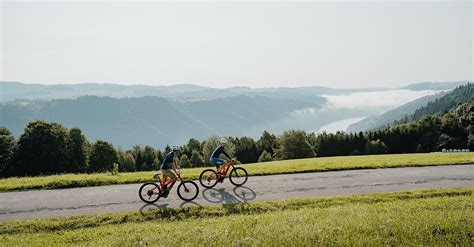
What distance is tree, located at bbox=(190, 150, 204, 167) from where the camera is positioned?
370 feet

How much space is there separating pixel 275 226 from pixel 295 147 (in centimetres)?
8537

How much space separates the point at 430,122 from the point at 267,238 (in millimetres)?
102528

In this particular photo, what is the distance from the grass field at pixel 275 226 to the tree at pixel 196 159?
322ft

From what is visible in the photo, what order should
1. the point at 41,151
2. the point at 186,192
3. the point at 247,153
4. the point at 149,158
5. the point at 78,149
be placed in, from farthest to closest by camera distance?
the point at 149,158, the point at 247,153, the point at 78,149, the point at 41,151, the point at 186,192

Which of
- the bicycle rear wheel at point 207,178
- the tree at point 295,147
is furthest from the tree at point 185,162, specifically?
the bicycle rear wheel at point 207,178

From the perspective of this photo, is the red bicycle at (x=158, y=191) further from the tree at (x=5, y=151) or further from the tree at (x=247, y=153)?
the tree at (x=247, y=153)

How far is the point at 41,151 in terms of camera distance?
182 ft

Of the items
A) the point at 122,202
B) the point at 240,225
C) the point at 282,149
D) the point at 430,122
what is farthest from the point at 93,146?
the point at 430,122

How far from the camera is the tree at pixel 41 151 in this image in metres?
54.4

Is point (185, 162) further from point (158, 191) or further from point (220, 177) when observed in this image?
point (158, 191)

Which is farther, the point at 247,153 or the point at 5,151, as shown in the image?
the point at 247,153

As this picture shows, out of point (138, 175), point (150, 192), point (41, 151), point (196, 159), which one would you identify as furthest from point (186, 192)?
point (196, 159)

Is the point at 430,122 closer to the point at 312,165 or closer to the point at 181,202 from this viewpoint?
the point at 312,165

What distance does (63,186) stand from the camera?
2002cm
